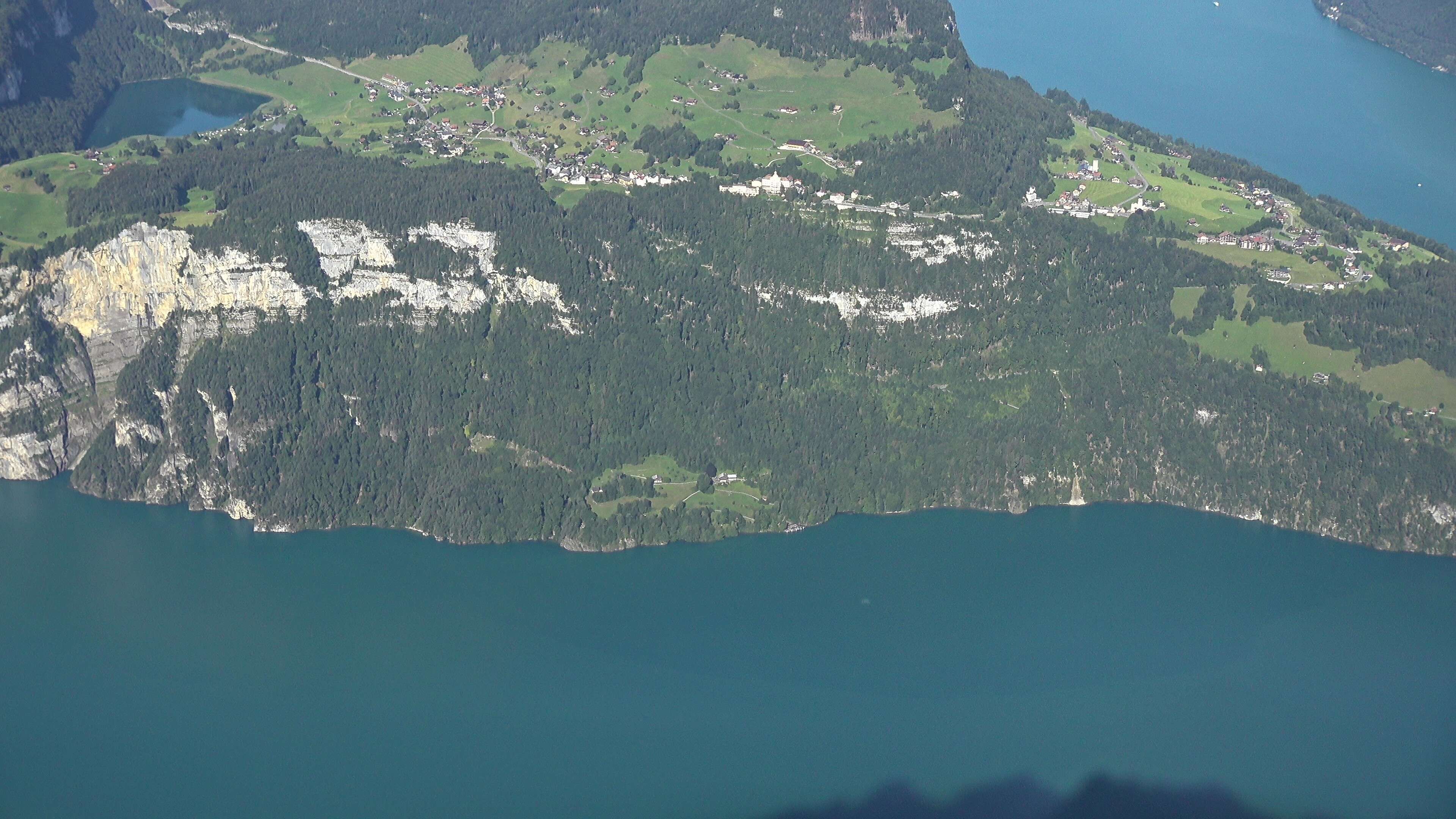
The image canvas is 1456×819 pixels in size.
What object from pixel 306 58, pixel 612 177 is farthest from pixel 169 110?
pixel 612 177

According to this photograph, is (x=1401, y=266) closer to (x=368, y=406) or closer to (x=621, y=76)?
(x=621, y=76)

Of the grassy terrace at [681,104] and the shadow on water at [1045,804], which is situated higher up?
the grassy terrace at [681,104]

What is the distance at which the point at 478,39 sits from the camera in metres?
142

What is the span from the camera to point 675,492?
9612 centimetres

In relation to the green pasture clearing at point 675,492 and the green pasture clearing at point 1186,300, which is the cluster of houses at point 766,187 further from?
the green pasture clearing at point 1186,300

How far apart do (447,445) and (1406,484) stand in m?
54.6

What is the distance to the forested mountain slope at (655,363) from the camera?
96.0m

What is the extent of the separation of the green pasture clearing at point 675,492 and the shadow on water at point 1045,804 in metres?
23.3

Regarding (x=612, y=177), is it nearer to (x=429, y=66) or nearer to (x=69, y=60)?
(x=429, y=66)

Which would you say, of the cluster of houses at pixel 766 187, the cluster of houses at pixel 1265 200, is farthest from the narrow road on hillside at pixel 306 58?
the cluster of houses at pixel 1265 200

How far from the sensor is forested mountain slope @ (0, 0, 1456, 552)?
96.0 metres

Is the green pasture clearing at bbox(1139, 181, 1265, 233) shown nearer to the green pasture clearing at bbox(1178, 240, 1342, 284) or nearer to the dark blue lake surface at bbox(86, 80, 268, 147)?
the green pasture clearing at bbox(1178, 240, 1342, 284)

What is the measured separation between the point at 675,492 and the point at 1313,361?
39299 mm

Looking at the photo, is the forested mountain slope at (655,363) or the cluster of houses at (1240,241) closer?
the forested mountain slope at (655,363)
